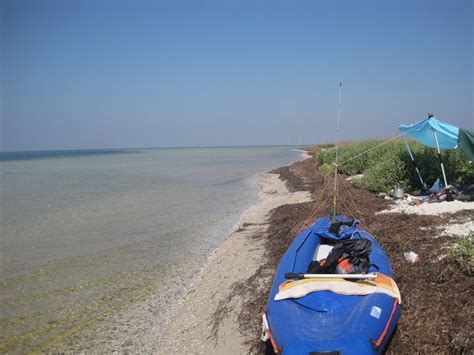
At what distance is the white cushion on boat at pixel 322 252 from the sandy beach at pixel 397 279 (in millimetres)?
947

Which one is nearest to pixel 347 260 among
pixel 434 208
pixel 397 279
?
pixel 397 279

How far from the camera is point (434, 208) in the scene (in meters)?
8.62

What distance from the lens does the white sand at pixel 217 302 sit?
4.63 m

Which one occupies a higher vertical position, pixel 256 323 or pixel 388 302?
pixel 388 302

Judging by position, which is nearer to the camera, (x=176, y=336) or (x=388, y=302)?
(x=388, y=302)

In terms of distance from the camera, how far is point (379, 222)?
8.41 m

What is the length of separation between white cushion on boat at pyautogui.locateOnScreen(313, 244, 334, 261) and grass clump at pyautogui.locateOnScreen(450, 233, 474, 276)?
6.58 ft

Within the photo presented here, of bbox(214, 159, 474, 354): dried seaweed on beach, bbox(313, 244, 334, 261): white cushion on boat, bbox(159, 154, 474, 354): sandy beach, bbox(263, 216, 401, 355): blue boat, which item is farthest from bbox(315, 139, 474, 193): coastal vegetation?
bbox(263, 216, 401, 355): blue boat

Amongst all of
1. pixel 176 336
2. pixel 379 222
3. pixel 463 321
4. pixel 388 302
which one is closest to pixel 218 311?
pixel 176 336

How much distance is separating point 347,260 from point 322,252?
1195 millimetres

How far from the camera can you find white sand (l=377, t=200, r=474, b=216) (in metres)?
8.26

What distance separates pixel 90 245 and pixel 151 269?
306cm

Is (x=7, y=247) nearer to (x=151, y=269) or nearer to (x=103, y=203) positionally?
(x=151, y=269)

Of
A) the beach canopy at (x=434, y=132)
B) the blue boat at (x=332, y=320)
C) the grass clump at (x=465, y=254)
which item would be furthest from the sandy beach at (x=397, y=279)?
the beach canopy at (x=434, y=132)
